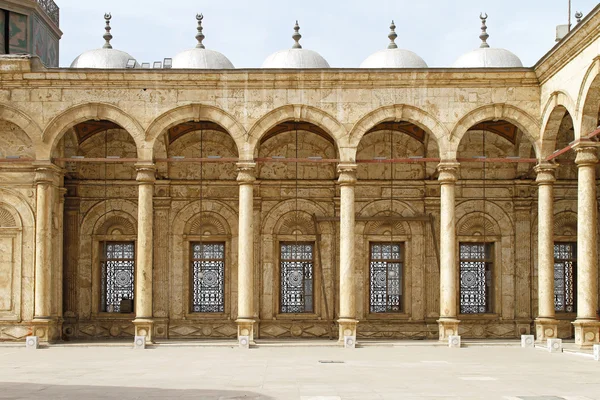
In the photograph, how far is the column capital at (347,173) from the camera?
2469 cm

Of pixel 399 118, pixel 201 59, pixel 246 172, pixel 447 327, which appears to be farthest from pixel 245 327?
pixel 201 59

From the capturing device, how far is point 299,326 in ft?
91.8

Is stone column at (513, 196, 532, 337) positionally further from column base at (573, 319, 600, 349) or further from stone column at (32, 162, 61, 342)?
stone column at (32, 162, 61, 342)

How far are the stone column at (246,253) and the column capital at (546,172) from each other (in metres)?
7.49

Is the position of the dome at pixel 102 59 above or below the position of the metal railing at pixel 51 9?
below

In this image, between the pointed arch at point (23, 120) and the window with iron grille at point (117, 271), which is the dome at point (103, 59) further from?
the window with iron grille at point (117, 271)

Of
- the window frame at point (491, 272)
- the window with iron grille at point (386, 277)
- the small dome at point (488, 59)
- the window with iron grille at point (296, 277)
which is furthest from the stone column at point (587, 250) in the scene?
the window with iron grille at point (296, 277)

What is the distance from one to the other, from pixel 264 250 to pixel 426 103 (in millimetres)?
6916

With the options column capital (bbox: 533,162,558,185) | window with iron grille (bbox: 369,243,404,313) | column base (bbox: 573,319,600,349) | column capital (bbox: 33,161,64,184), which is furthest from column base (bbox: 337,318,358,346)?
column capital (bbox: 33,161,64,184)

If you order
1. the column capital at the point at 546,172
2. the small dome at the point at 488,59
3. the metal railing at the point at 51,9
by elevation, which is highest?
the metal railing at the point at 51,9

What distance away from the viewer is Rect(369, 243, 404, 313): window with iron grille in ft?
93.1

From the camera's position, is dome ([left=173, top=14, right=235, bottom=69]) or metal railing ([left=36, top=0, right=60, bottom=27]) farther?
metal railing ([left=36, top=0, right=60, bottom=27])

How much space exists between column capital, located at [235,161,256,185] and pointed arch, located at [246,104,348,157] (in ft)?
0.85

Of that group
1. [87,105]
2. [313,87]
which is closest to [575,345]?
[313,87]
